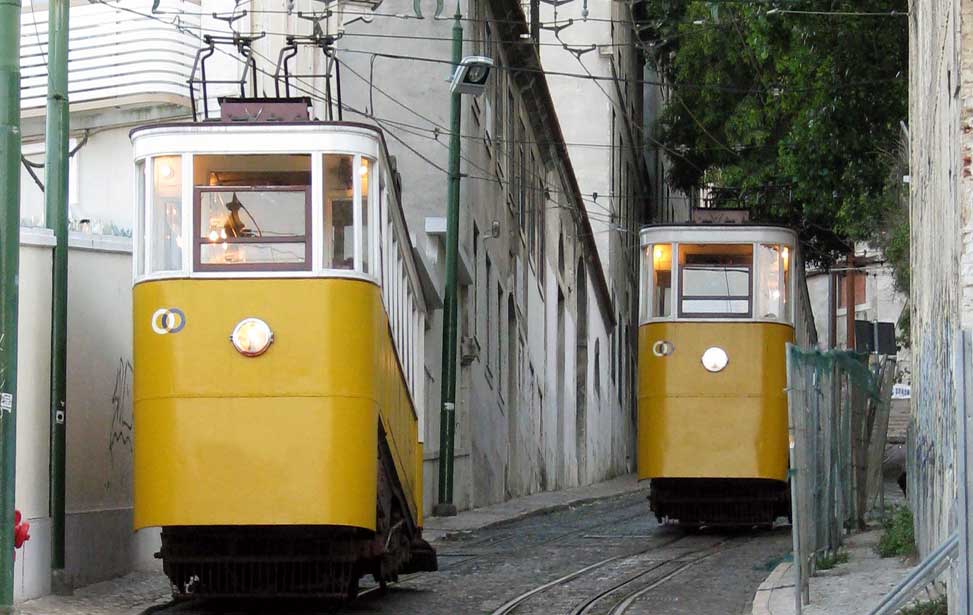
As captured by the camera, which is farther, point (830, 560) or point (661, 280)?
point (661, 280)

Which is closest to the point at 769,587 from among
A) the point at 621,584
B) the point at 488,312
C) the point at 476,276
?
the point at 621,584

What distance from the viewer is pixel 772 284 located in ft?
64.9

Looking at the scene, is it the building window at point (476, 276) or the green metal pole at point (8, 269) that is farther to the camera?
the building window at point (476, 276)

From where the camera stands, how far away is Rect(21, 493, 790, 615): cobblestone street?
40.6ft

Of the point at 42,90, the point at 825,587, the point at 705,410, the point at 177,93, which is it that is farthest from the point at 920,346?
the point at 42,90

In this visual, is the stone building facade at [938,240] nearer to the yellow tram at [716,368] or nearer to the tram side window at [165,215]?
the yellow tram at [716,368]

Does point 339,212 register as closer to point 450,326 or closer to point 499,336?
point 450,326

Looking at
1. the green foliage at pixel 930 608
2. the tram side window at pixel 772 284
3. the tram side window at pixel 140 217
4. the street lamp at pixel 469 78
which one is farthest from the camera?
the street lamp at pixel 469 78

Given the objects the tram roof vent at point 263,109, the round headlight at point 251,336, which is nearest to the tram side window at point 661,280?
the tram roof vent at point 263,109

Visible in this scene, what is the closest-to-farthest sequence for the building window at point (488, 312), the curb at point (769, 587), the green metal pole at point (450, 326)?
1. the curb at point (769, 587)
2. the green metal pole at point (450, 326)
3. the building window at point (488, 312)

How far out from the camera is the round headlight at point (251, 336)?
445 inches

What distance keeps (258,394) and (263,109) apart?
197cm

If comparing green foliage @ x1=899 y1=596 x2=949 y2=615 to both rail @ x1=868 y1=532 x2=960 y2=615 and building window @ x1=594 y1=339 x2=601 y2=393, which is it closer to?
rail @ x1=868 y1=532 x2=960 y2=615

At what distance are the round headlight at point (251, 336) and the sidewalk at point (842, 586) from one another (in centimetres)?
379
